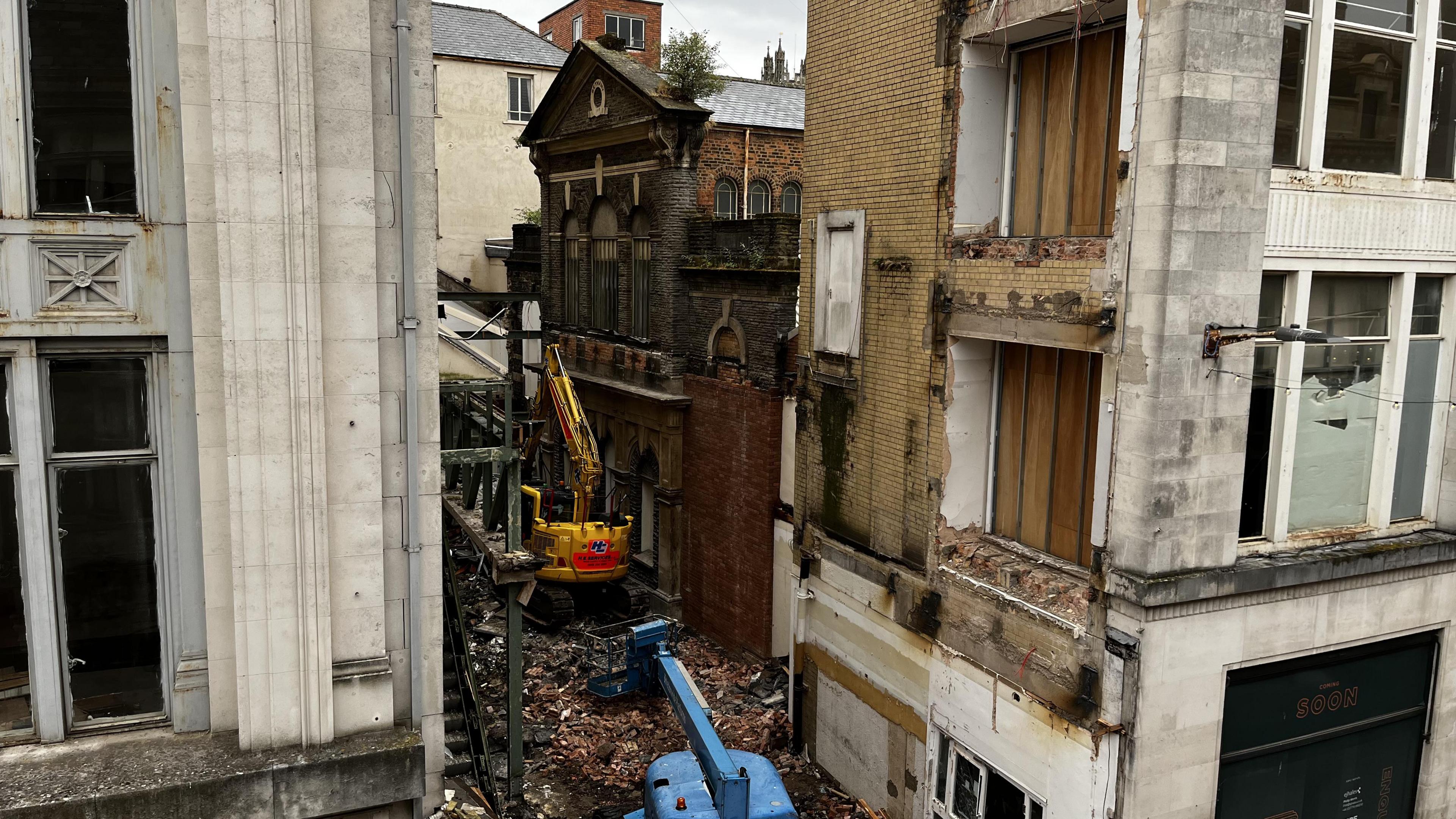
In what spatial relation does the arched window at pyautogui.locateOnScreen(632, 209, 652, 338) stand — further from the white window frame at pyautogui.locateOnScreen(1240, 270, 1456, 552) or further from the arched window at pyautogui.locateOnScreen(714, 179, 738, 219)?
the white window frame at pyautogui.locateOnScreen(1240, 270, 1456, 552)

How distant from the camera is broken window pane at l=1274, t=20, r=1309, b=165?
9812mm

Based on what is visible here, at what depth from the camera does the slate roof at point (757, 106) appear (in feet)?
75.5

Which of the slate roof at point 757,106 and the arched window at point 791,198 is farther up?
the slate roof at point 757,106

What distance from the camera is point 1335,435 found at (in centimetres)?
1086

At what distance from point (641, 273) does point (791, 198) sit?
463 centimetres

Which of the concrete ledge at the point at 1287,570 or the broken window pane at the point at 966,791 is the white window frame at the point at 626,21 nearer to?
the broken window pane at the point at 966,791

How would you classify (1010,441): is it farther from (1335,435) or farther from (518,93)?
(518,93)

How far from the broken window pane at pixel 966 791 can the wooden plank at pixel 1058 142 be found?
611cm

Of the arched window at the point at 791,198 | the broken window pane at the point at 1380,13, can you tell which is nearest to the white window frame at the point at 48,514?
the broken window pane at the point at 1380,13

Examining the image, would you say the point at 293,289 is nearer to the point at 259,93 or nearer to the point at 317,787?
the point at 259,93

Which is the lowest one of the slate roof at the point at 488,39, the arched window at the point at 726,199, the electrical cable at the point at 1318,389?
the electrical cable at the point at 1318,389

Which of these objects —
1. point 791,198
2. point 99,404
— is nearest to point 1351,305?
point 99,404

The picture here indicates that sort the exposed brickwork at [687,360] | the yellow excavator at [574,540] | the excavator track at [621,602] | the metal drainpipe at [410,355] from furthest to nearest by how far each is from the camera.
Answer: the excavator track at [621,602]
the yellow excavator at [574,540]
the exposed brickwork at [687,360]
the metal drainpipe at [410,355]

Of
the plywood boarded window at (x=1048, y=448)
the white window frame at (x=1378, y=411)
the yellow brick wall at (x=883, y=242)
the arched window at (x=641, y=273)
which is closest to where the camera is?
the white window frame at (x=1378, y=411)
